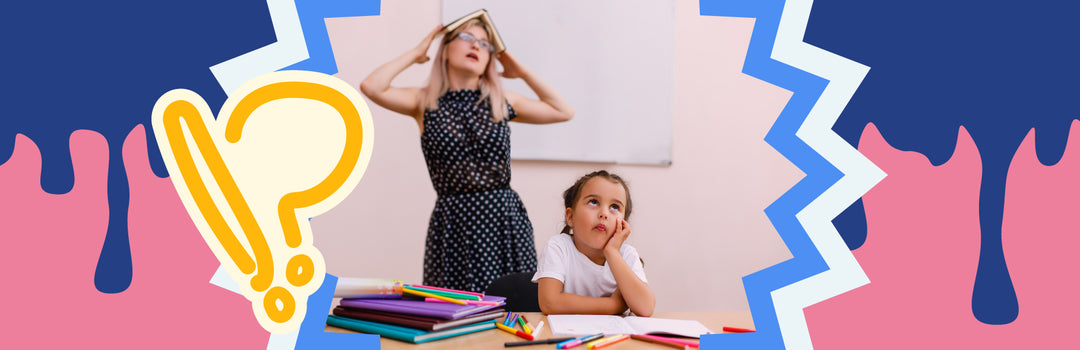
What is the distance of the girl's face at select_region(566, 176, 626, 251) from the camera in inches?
61.4

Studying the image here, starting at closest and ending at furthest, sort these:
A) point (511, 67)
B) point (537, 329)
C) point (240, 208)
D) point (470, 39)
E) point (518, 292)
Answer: point (240, 208), point (537, 329), point (518, 292), point (470, 39), point (511, 67)

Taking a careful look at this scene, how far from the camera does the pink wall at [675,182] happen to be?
9.76 feet

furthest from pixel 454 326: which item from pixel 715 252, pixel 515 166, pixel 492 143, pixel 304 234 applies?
pixel 715 252

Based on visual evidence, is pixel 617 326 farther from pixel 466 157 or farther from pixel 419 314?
pixel 466 157

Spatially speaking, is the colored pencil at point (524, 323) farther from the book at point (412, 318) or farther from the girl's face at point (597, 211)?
the girl's face at point (597, 211)

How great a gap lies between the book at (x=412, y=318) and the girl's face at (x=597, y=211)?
1.27ft

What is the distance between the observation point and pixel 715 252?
3418 mm

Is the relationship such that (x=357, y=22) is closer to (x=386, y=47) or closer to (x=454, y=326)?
(x=386, y=47)

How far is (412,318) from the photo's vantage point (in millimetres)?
1130

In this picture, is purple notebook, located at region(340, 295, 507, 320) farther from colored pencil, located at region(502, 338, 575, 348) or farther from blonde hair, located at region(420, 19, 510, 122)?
blonde hair, located at region(420, 19, 510, 122)

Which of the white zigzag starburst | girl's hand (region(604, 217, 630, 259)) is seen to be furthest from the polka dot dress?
the white zigzag starburst

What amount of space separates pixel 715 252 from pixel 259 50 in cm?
282

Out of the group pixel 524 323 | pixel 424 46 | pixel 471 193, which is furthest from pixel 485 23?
pixel 524 323

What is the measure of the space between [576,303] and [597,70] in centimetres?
195
